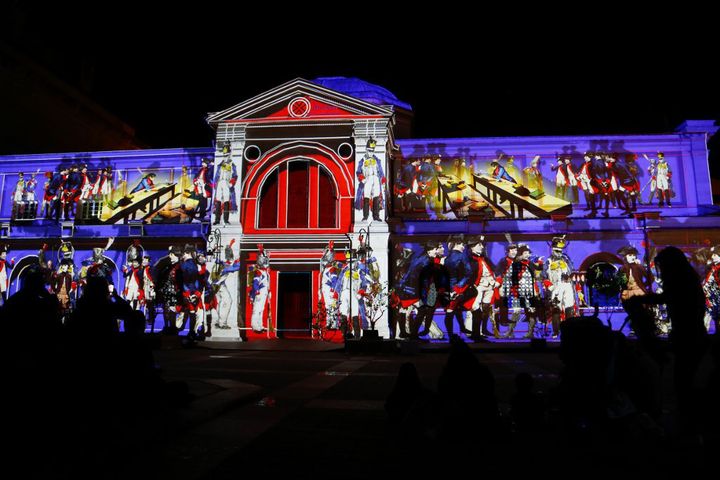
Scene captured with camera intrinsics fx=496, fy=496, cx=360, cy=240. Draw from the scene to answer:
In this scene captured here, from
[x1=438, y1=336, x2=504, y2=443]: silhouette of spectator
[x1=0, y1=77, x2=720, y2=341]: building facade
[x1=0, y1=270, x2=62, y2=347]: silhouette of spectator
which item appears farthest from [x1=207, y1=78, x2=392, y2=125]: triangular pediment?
[x1=438, y1=336, x2=504, y2=443]: silhouette of spectator

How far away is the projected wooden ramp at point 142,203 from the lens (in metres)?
24.3

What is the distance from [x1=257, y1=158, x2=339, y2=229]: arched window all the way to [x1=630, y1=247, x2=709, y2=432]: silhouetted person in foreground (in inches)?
689

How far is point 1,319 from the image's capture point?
4484 mm

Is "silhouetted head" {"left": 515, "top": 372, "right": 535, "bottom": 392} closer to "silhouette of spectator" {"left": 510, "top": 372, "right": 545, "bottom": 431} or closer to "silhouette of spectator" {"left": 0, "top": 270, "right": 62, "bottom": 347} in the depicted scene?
"silhouette of spectator" {"left": 510, "top": 372, "right": 545, "bottom": 431}

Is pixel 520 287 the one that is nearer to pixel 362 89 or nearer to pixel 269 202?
→ pixel 269 202

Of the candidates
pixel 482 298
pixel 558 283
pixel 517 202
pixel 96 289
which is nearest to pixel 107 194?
pixel 482 298

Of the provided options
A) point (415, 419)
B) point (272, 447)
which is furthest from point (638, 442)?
point (272, 447)

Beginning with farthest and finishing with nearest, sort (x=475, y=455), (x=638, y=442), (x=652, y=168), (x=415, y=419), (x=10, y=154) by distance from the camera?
1. (x=10, y=154)
2. (x=652, y=168)
3. (x=415, y=419)
4. (x=638, y=442)
5. (x=475, y=455)

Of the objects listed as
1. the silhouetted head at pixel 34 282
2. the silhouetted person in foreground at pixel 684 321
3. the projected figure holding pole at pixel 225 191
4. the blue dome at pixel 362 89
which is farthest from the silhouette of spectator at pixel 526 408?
the blue dome at pixel 362 89

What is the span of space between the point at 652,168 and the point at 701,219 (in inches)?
122

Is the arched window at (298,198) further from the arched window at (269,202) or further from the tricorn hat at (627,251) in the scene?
the tricorn hat at (627,251)

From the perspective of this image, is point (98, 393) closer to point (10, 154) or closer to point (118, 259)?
point (118, 259)

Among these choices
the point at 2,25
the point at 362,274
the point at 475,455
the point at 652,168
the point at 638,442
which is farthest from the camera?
the point at 2,25

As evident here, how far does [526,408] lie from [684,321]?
1.73 metres
